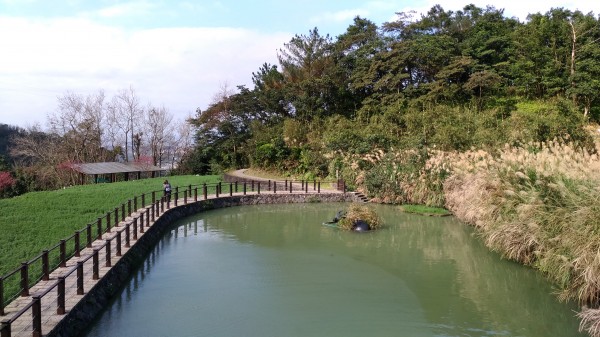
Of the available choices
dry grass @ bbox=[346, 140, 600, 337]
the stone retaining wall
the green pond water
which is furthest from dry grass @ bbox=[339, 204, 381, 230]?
the stone retaining wall

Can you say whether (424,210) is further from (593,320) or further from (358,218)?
(593,320)

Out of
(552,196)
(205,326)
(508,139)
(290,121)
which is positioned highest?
(290,121)

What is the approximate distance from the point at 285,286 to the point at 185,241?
5237 mm

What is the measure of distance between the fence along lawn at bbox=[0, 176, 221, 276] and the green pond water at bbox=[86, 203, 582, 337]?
2178 mm

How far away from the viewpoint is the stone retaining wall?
22.3 ft

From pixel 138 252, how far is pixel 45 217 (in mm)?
4687

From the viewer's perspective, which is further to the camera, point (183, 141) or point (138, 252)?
point (183, 141)

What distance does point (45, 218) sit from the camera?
1388 cm

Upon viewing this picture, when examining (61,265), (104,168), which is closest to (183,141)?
(104,168)

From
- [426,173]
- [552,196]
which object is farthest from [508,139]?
[552,196]

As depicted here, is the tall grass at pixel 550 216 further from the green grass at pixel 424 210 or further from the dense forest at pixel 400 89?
the dense forest at pixel 400 89

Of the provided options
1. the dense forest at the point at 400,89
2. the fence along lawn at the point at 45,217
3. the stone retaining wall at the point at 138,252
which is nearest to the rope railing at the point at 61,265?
the stone retaining wall at the point at 138,252

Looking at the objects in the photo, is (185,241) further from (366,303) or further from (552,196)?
(552,196)

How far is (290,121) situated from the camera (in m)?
30.7
